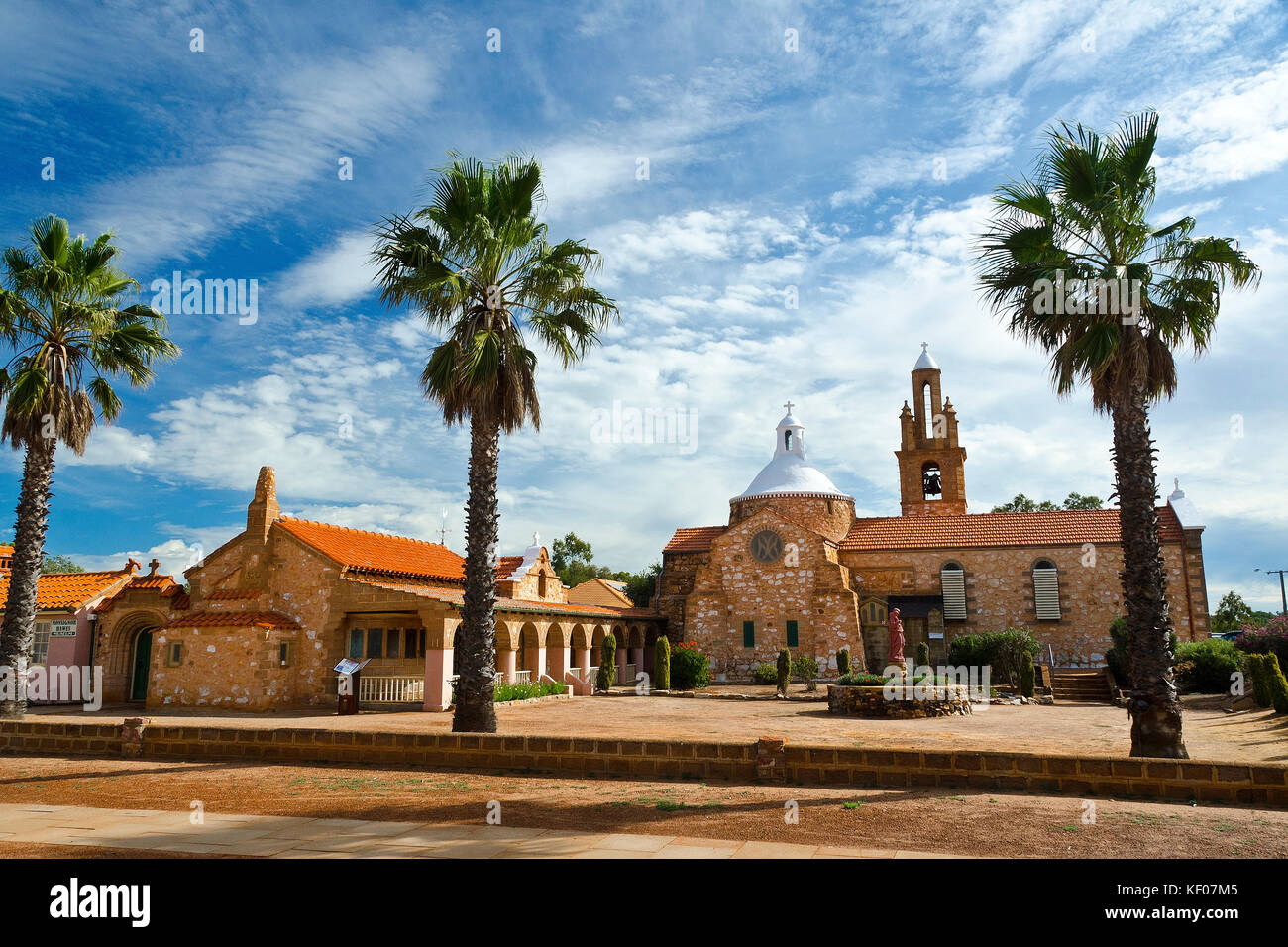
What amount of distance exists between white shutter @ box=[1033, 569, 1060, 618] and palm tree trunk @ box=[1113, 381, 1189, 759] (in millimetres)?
26032

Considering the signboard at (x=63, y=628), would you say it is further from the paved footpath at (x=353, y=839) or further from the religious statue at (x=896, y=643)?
the religious statue at (x=896, y=643)

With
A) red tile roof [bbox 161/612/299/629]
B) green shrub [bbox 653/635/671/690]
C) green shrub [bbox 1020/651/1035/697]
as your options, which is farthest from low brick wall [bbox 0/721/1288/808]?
green shrub [bbox 653/635/671/690]

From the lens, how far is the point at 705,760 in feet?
37.2

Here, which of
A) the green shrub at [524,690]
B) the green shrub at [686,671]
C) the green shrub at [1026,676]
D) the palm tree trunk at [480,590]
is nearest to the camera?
the palm tree trunk at [480,590]

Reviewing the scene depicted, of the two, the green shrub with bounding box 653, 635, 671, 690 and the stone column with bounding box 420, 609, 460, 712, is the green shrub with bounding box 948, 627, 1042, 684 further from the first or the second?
the stone column with bounding box 420, 609, 460, 712

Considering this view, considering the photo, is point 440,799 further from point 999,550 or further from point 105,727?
point 999,550

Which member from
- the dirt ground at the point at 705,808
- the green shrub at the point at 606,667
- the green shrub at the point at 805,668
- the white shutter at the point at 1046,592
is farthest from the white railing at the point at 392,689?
the white shutter at the point at 1046,592

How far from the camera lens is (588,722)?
20.1 meters

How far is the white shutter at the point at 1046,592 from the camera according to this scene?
3600cm

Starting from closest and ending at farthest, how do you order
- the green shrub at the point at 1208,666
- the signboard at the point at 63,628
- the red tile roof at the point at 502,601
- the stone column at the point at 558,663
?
the red tile roof at the point at 502,601 → the green shrub at the point at 1208,666 → the signboard at the point at 63,628 → the stone column at the point at 558,663
